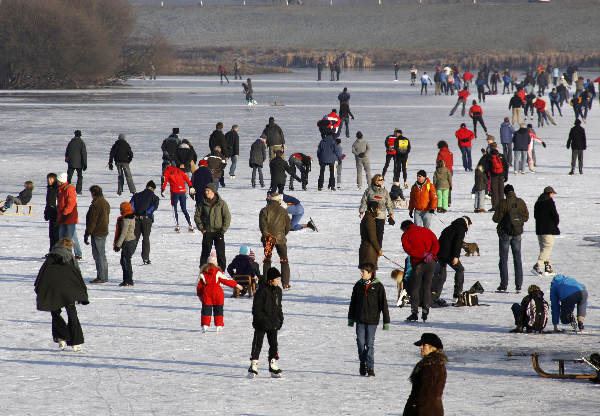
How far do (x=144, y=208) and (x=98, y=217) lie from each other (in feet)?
3.53

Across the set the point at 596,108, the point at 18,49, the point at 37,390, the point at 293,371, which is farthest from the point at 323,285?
the point at 18,49

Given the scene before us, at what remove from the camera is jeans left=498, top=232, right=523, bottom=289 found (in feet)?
41.1

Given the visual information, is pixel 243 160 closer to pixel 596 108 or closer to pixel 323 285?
pixel 323 285

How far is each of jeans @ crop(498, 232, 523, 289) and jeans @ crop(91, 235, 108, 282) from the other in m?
4.76

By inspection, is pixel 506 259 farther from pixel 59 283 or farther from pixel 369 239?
pixel 59 283

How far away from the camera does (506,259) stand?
12.6m

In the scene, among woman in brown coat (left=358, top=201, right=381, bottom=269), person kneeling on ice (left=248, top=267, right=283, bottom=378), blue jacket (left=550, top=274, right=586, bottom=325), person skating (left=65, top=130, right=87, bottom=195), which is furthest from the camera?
person skating (left=65, top=130, right=87, bottom=195)

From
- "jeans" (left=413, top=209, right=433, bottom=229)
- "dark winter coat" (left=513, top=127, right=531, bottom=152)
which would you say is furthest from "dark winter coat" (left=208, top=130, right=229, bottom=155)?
"jeans" (left=413, top=209, right=433, bottom=229)

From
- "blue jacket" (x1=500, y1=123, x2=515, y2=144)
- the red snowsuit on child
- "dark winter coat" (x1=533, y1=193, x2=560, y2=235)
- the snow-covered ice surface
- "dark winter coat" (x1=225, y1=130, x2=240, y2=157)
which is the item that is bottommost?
the snow-covered ice surface

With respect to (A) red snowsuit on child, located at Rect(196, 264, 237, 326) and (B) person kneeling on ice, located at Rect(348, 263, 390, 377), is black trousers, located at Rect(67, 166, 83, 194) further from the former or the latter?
(B) person kneeling on ice, located at Rect(348, 263, 390, 377)

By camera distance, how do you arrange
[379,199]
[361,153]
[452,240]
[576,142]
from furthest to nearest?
[576,142], [361,153], [379,199], [452,240]

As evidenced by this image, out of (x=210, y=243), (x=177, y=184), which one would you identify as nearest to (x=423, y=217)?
(x=210, y=243)

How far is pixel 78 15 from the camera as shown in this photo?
71312 millimetres

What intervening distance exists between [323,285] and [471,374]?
400cm
